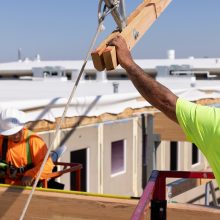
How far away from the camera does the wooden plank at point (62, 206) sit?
14.3 feet

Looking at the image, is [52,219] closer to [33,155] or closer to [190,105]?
[33,155]

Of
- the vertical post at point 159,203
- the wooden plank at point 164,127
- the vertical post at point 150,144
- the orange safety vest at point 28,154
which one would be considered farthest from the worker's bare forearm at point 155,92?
the vertical post at point 150,144

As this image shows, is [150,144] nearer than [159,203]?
No

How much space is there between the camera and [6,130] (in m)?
5.30

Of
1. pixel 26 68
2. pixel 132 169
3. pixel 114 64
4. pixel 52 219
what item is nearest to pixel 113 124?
pixel 132 169

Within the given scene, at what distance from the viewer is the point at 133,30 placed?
3.75 meters

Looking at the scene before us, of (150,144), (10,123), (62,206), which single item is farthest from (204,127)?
(150,144)

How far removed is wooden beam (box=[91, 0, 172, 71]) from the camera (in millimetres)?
3287

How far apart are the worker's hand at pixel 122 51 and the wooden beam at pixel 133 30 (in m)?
0.04

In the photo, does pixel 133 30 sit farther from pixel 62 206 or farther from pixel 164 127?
pixel 164 127

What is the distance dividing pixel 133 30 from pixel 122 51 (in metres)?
0.51

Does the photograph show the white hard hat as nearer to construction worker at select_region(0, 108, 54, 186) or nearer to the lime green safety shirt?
construction worker at select_region(0, 108, 54, 186)

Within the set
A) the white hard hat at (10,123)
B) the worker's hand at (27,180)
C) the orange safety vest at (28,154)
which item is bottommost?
the worker's hand at (27,180)

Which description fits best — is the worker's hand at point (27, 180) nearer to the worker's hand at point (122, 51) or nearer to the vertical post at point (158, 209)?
the vertical post at point (158, 209)
